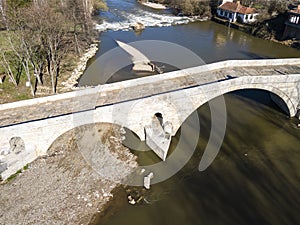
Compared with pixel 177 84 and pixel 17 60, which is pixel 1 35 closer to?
pixel 17 60

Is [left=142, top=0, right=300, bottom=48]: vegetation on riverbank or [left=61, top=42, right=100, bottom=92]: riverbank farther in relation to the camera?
[left=142, top=0, right=300, bottom=48]: vegetation on riverbank

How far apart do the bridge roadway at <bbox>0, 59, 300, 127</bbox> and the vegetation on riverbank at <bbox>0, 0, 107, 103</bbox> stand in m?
5.59

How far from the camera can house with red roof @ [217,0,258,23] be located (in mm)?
47406

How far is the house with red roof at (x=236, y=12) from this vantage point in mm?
47406

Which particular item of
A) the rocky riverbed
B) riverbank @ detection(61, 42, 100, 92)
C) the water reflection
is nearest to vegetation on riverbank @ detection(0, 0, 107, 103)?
riverbank @ detection(61, 42, 100, 92)

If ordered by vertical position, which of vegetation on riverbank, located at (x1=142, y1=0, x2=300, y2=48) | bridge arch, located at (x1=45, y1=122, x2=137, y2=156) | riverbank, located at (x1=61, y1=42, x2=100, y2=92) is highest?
vegetation on riverbank, located at (x1=142, y1=0, x2=300, y2=48)

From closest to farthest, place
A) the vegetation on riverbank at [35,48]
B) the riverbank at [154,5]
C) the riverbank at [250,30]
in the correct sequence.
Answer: the vegetation on riverbank at [35,48] → the riverbank at [250,30] → the riverbank at [154,5]

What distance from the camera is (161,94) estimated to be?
56.2 feet

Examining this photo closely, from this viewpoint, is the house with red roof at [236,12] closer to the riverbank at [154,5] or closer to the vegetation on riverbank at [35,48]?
the riverbank at [154,5]

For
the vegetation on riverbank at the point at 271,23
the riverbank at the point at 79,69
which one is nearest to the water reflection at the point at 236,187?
the riverbank at the point at 79,69

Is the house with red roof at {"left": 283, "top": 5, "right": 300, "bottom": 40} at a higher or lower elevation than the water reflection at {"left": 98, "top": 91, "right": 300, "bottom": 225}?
higher

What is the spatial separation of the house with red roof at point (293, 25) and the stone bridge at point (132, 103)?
20.7 meters

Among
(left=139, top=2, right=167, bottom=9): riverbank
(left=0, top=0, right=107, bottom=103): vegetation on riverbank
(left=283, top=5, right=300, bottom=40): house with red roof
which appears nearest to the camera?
(left=0, top=0, right=107, bottom=103): vegetation on riverbank

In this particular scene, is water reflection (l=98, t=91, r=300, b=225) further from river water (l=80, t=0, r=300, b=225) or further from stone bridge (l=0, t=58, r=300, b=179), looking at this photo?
stone bridge (l=0, t=58, r=300, b=179)
